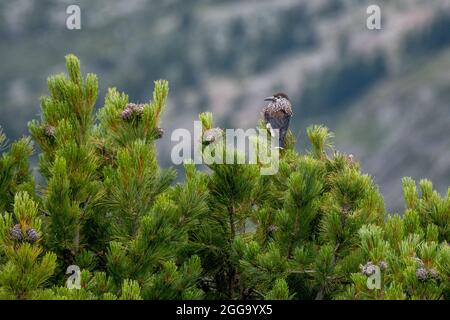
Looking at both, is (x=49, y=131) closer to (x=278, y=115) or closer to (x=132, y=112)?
(x=132, y=112)

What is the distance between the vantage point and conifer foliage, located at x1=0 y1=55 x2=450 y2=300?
783cm

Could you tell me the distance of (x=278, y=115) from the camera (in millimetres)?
9945

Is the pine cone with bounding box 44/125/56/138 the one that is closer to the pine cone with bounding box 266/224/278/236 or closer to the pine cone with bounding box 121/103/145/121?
the pine cone with bounding box 121/103/145/121

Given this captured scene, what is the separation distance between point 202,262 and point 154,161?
112 cm

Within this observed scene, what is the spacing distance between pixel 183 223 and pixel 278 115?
1.91 meters

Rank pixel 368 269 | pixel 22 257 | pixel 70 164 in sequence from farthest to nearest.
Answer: pixel 70 164, pixel 22 257, pixel 368 269

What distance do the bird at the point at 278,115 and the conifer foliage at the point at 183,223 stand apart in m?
0.35

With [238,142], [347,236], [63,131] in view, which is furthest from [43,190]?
[347,236]

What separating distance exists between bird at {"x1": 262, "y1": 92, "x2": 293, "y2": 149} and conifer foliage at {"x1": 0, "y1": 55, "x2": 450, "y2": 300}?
1.14 ft

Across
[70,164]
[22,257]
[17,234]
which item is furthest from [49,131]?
[22,257]

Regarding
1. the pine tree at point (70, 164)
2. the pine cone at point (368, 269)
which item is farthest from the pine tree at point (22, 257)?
the pine cone at point (368, 269)
